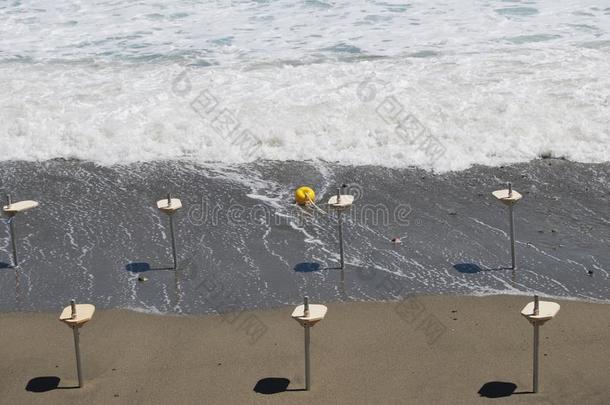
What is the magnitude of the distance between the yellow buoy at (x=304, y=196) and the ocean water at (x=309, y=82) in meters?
1.77

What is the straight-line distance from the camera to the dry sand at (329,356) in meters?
7.87

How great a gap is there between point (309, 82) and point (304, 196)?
15.8 ft

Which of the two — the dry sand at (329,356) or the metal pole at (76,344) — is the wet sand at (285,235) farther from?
the metal pole at (76,344)

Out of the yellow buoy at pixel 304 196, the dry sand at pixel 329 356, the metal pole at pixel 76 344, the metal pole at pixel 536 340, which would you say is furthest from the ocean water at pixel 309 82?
the metal pole at pixel 76 344

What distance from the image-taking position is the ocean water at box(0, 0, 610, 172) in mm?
13930

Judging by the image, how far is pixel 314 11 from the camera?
20.8 m

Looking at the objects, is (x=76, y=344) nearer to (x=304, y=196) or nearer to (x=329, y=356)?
(x=329, y=356)

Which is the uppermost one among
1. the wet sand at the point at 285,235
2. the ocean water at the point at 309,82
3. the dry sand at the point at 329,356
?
the ocean water at the point at 309,82

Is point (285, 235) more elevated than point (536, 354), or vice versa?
point (536, 354)

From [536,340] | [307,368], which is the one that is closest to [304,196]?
[307,368]

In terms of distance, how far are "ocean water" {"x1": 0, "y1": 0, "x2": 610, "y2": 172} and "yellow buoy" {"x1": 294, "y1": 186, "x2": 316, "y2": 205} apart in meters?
1.77

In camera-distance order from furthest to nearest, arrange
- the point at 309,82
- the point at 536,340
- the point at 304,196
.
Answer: the point at 309,82
the point at 304,196
the point at 536,340

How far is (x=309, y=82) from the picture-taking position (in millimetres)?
16125

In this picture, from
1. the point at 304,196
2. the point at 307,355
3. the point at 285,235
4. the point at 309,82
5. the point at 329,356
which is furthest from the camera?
the point at 309,82
